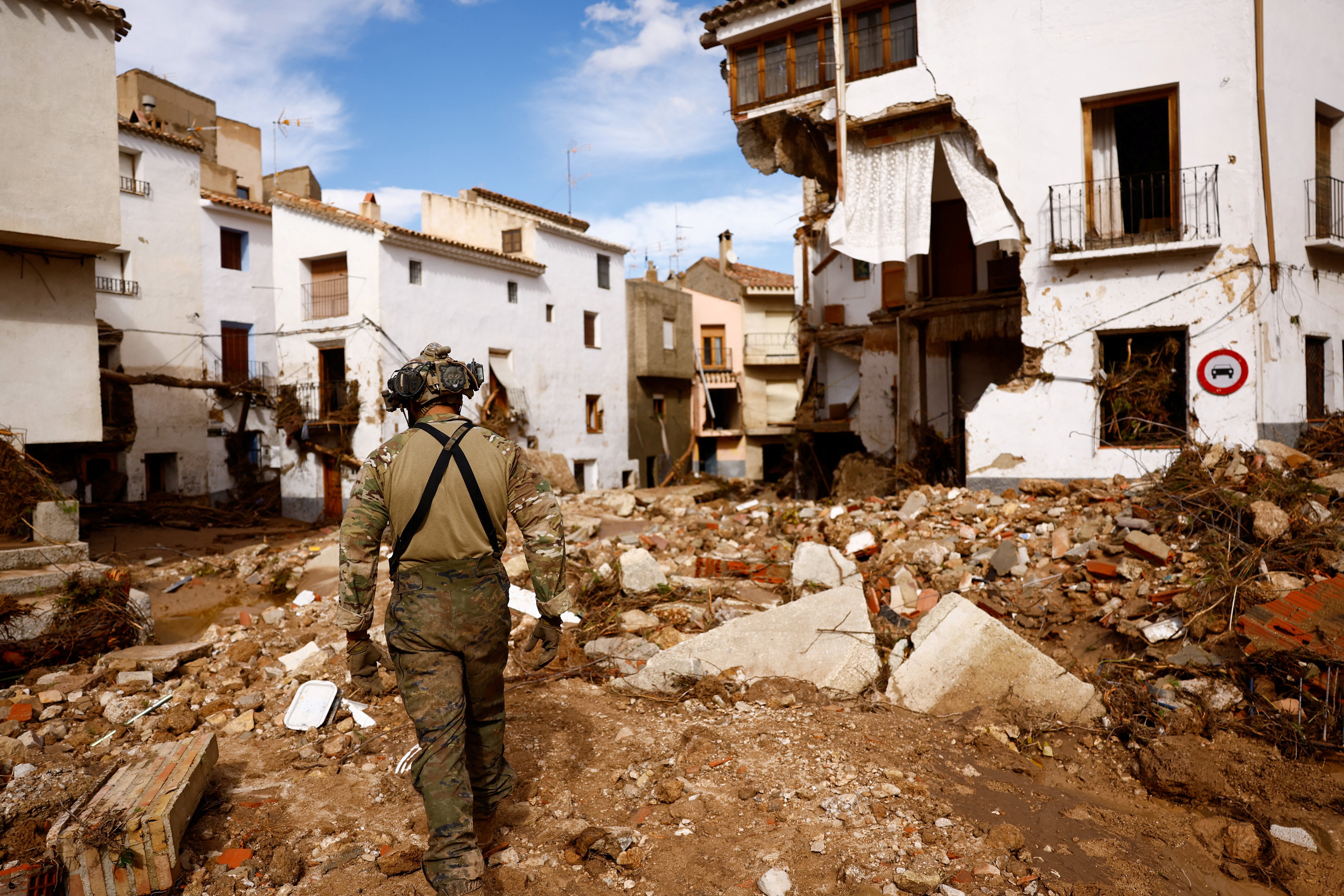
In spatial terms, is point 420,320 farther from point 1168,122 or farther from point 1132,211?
point 1168,122

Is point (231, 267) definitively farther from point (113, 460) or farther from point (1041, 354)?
point (1041, 354)

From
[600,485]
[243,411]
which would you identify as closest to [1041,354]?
[600,485]

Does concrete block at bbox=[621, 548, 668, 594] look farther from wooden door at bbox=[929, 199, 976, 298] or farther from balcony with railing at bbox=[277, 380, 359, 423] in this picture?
balcony with railing at bbox=[277, 380, 359, 423]

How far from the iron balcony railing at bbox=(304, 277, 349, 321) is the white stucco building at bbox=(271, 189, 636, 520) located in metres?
0.03

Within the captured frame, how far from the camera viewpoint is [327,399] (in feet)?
70.7

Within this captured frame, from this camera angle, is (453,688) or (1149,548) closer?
(453,688)

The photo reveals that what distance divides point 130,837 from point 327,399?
1976 centimetres

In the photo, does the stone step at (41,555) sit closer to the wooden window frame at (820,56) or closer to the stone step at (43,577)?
the stone step at (43,577)

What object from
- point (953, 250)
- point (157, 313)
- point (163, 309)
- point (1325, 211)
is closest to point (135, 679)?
point (953, 250)

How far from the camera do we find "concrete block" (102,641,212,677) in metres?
6.59

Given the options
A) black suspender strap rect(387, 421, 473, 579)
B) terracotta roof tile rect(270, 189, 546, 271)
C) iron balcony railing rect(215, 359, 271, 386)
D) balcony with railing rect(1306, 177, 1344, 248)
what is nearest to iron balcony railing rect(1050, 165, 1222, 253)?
balcony with railing rect(1306, 177, 1344, 248)

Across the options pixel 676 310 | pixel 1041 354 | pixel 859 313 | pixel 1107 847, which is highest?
pixel 676 310

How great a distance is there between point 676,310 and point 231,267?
49.6 feet

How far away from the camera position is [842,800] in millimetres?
4031
